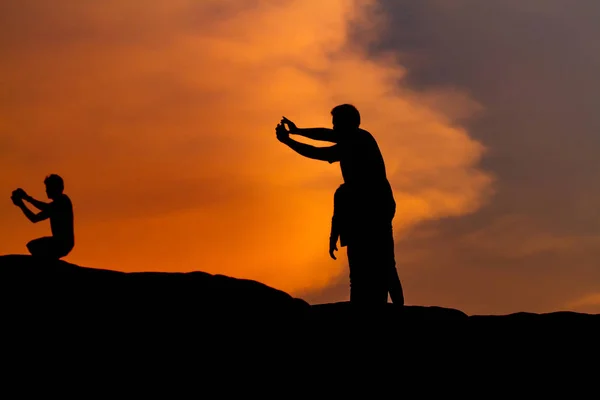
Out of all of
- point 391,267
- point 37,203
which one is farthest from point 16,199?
point 391,267

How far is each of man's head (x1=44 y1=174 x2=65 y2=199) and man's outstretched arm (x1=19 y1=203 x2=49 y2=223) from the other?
11.1 inches

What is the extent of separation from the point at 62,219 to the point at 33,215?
523mm

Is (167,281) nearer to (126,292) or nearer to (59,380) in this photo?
(126,292)

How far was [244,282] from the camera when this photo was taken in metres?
12.6

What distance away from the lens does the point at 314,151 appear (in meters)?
12.5

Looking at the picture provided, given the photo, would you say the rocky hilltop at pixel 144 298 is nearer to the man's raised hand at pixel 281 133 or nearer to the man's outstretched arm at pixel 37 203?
the man's raised hand at pixel 281 133

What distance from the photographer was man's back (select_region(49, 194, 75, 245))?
47.3 ft

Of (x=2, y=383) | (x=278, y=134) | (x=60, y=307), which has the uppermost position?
(x=278, y=134)

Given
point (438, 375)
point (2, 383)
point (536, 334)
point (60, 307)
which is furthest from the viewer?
point (536, 334)

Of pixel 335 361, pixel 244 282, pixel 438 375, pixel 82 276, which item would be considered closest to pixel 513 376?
pixel 438 375

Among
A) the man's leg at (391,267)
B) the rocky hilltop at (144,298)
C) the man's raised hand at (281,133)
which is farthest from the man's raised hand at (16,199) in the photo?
the man's leg at (391,267)

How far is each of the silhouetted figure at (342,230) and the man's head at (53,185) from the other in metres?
4.37

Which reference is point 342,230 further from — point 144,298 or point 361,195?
point 144,298

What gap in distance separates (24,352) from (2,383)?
0.48 metres
